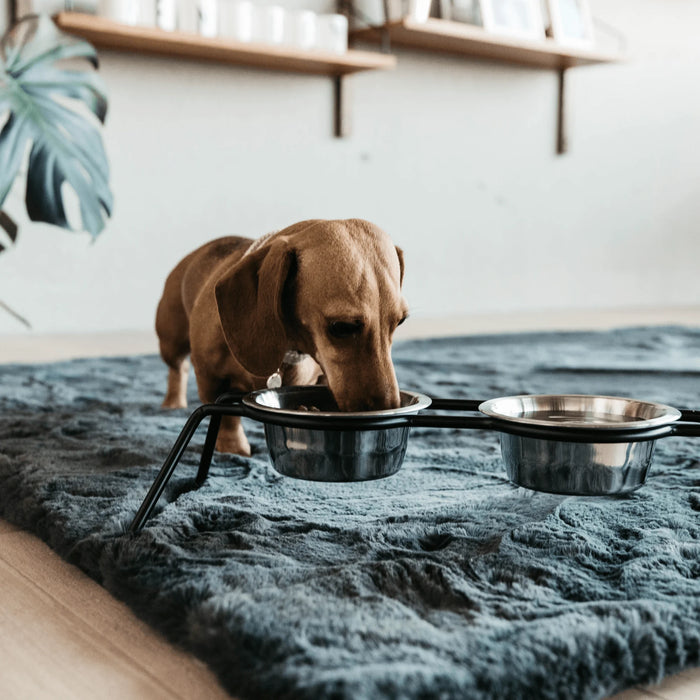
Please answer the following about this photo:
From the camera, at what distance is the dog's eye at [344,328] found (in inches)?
43.1

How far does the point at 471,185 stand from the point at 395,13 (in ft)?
3.29

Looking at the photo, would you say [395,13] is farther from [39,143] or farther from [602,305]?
[602,305]

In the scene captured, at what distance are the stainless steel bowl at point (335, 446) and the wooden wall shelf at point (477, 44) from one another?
9.50 feet

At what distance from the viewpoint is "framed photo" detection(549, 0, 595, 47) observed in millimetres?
4129

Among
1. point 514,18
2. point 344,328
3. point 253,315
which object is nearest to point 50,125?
point 514,18

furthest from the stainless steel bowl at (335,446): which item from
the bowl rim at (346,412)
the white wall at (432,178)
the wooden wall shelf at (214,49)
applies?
the white wall at (432,178)

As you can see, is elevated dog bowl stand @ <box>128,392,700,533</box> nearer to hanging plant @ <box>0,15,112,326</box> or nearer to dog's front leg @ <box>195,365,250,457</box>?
dog's front leg @ <box>195,365,250,457</box>

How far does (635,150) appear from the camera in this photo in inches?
194

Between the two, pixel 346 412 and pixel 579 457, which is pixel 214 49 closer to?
pixel 346 412

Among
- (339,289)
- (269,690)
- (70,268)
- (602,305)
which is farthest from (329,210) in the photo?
(269,690)

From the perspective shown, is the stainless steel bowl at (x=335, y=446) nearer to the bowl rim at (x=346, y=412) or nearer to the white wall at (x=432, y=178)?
the bowl rim at (x=346, y=412)

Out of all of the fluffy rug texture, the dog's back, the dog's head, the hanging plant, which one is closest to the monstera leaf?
the hanging plant

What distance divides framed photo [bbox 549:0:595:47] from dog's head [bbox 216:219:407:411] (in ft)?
11.0

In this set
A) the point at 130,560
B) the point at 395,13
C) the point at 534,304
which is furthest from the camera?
the point at 534,304
